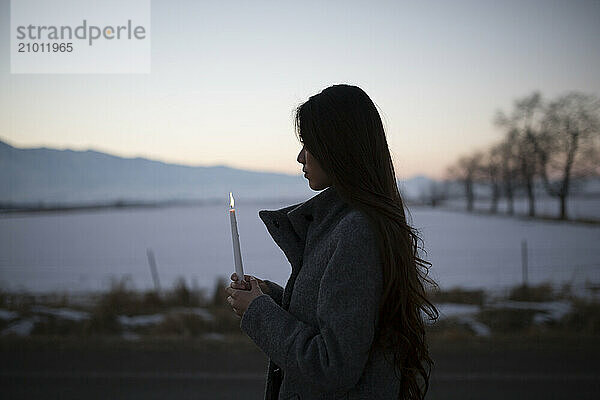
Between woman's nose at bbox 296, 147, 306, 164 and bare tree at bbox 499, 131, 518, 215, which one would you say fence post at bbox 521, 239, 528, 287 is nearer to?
bare tree at bbox 499, 131, 518, 215

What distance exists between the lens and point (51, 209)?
9.92 meters

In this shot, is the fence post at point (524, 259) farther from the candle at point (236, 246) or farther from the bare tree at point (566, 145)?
the candle at point (236, 246)

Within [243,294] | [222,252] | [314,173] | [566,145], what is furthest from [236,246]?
[222,252]

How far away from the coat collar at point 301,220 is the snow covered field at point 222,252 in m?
4.73

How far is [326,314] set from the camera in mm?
1070

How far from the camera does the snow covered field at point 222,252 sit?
7961 mm

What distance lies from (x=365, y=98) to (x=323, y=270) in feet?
1.18

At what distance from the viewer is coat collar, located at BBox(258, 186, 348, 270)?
1229 mm

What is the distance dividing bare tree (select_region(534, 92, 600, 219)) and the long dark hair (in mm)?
7434

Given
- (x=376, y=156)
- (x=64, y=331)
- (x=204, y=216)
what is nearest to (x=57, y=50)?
(x=64, y=331)

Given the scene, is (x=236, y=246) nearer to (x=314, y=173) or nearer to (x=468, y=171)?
(x=314, y=173)

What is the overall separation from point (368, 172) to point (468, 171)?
27.7 ft

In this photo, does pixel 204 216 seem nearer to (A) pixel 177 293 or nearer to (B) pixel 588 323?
(A) pixel 177 293

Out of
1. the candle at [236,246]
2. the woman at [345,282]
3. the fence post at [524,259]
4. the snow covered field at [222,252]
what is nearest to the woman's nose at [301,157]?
the woman at [345,282]
